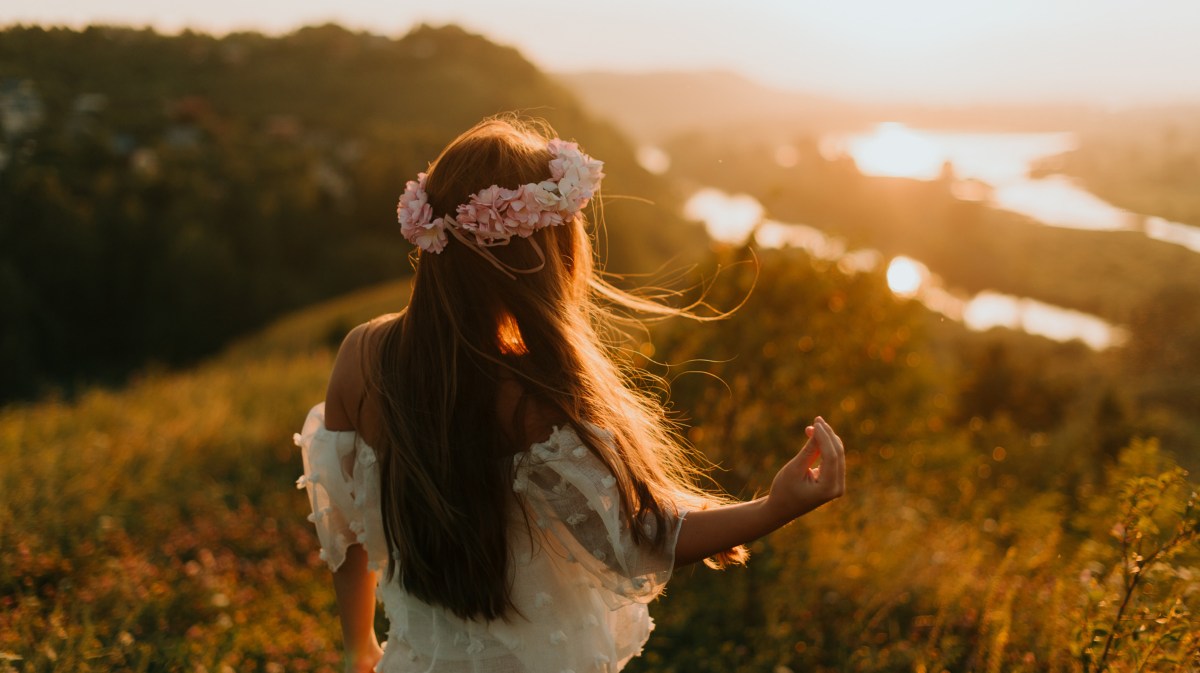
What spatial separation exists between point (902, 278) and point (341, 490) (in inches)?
155

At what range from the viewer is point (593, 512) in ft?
5.80

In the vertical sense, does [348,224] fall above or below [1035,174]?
below

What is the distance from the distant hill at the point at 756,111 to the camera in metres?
29.6

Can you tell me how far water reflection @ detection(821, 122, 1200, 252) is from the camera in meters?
16.0

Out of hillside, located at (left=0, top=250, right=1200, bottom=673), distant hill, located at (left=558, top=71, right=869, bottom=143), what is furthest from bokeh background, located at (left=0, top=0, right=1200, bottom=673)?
distant hill, located at (left=558, top=71, right=869, bottom=143)

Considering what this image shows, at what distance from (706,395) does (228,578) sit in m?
2.86

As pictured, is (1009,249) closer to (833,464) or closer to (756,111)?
(756,111)

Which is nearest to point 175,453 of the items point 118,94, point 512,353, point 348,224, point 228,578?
point 228,578

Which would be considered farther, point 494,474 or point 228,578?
point 228,578

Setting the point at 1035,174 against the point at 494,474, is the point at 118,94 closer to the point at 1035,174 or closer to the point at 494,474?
the point at 1035,174

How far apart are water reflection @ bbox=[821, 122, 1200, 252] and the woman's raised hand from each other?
1187cm

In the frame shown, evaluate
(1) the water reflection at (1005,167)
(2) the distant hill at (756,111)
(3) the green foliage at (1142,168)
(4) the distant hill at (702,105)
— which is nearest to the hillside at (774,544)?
(1) the water reflection at (1005,167)

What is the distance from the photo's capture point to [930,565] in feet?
13.3

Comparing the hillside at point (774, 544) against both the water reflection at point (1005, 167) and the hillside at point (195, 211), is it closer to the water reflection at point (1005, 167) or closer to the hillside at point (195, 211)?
the water reflection at point (1005, 167)
